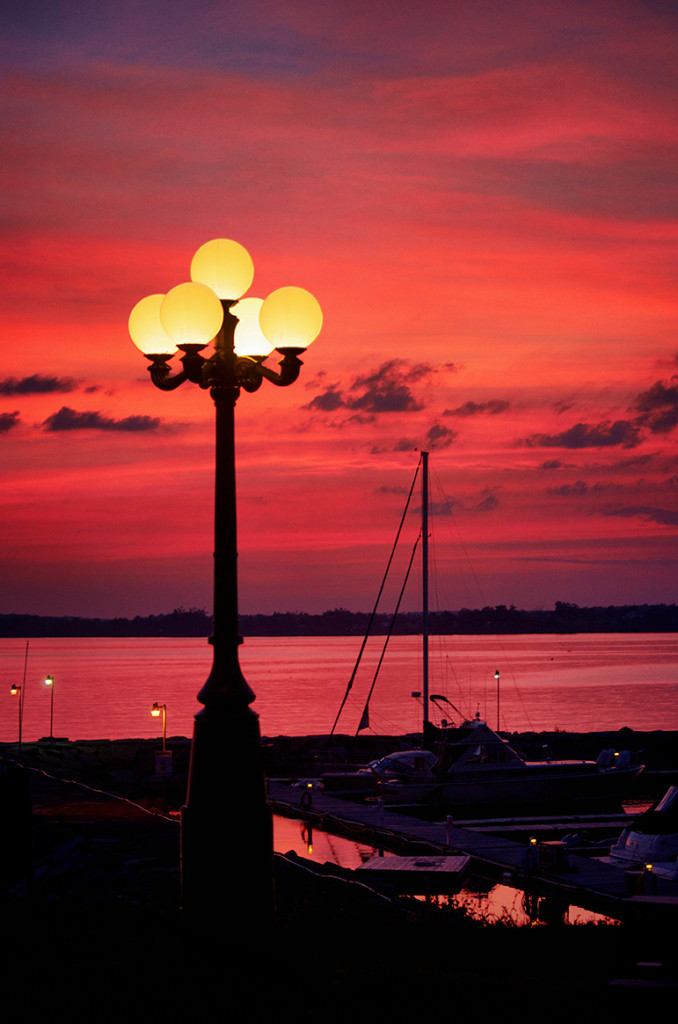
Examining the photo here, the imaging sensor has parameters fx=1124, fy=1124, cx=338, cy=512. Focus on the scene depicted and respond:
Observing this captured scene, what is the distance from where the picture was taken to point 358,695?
149500 millimetres

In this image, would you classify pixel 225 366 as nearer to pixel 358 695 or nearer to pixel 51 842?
pixel 51 842

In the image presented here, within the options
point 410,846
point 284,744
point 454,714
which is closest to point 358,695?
point 454,714

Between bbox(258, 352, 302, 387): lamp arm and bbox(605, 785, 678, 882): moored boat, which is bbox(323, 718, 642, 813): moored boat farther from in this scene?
bbox(258, 352, 302, 387): lamp arm

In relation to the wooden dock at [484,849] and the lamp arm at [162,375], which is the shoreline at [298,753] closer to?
the wooden dock at [484,849]

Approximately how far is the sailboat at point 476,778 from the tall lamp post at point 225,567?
1133 inches

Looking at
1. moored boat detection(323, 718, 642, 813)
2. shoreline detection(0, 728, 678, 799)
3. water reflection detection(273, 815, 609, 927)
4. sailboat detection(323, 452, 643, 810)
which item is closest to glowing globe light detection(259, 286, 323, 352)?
water reflection detection(273, 815, 609, 927)

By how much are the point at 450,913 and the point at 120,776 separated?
35.5 m

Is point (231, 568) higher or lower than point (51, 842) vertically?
higher

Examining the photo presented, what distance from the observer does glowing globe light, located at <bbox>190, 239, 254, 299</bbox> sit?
930 cm

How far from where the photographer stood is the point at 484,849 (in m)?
26.6

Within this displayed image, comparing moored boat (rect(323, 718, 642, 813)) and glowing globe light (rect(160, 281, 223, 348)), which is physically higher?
glowing globe light (rect(160, 281, 223, 348))

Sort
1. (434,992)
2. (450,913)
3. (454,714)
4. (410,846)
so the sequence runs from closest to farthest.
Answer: (434,992)
(450,913)
(410,846)
(454,714)

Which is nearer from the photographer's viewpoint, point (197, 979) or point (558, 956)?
point (197, 979)

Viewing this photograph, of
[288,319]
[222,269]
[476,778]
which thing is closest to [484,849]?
[476,778]
